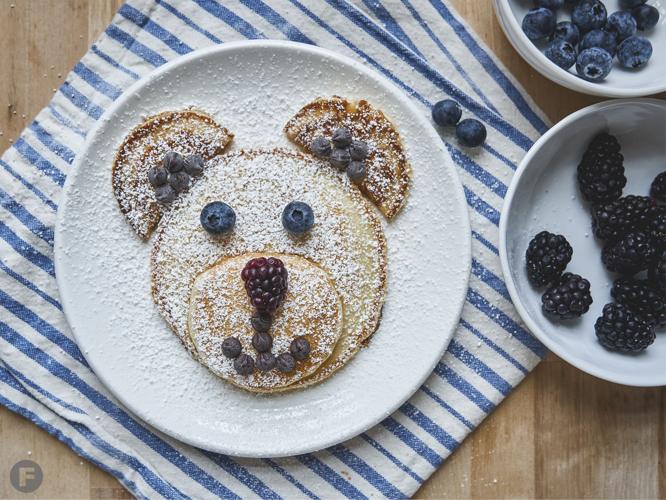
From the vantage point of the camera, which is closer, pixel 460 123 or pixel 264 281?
pixel 264 281

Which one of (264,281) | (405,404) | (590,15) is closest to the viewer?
(264,281)

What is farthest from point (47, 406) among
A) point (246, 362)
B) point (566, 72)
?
point (566, 72)

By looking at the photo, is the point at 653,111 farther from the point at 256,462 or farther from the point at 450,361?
the point at 256,462

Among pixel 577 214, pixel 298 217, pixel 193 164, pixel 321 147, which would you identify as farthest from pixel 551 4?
pixel 193 164

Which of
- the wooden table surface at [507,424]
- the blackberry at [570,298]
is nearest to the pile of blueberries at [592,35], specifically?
the wooden table surface at [507,424]

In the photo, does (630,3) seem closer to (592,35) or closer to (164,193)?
(592,35)

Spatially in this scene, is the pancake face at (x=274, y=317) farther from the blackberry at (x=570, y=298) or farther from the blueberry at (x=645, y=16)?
the blueberry at (x=645, y=16)

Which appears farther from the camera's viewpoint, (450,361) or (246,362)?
(450,361)

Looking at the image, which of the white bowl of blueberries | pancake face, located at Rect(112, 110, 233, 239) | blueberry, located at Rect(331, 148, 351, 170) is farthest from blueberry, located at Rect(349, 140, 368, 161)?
the white bowl of blueberries
